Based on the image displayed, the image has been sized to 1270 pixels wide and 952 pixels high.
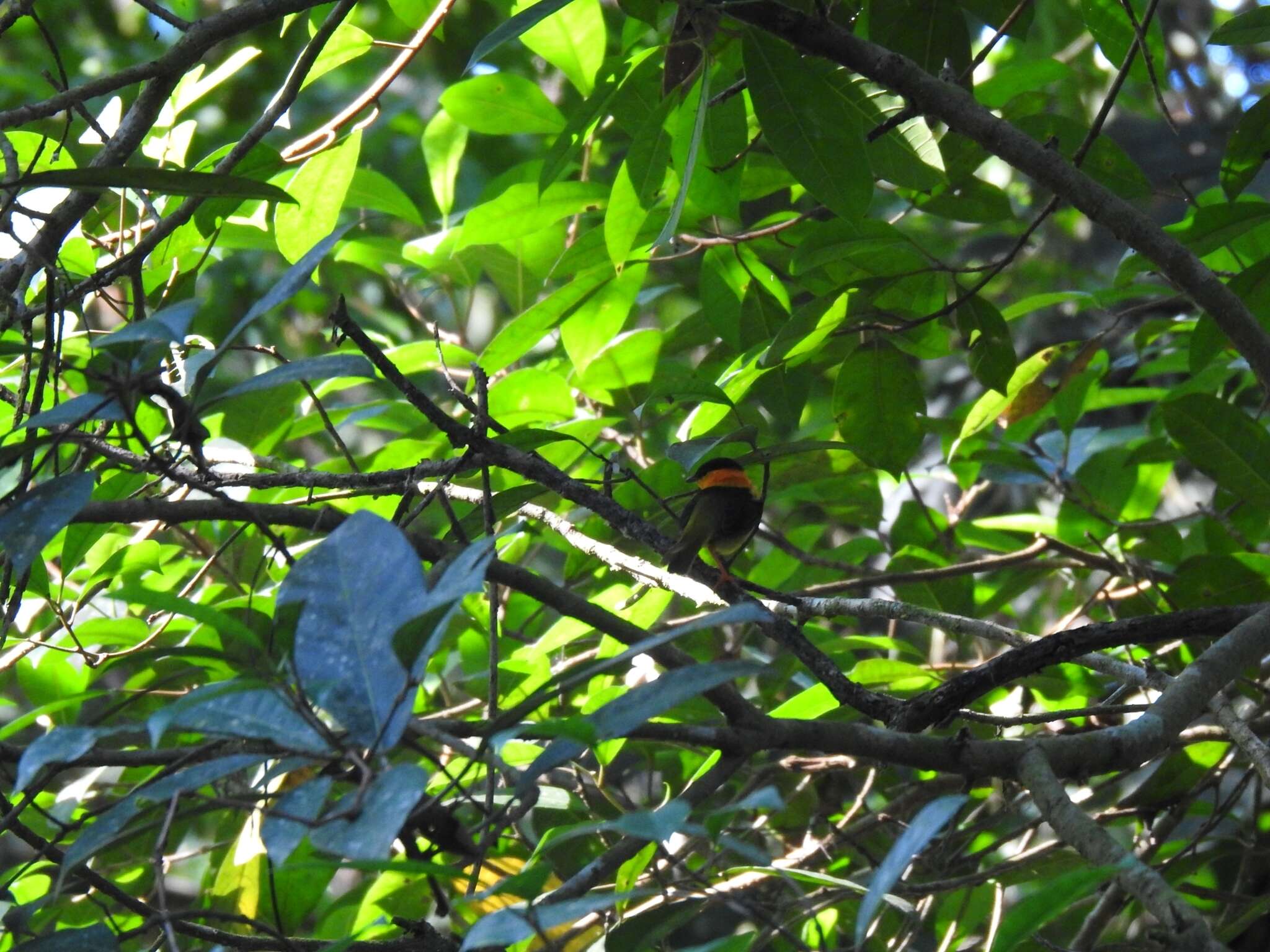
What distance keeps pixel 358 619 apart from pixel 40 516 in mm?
416

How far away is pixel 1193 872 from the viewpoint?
106 inches

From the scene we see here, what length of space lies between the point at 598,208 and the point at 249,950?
6.46 ft

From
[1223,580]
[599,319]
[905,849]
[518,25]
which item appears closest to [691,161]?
[518,25]

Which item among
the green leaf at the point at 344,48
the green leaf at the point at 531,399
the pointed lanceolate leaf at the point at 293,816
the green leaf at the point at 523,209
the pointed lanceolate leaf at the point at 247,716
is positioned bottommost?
the pointed lanceolate leaf at the point at 293,816

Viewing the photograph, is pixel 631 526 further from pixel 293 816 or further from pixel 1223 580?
pixel 1223 580

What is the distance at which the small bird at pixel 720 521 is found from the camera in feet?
8.71

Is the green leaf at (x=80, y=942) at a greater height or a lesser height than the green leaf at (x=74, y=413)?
lesser

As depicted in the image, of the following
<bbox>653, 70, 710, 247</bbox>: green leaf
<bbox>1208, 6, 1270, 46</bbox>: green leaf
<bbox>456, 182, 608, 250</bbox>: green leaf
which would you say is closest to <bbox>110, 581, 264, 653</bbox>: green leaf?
<bbox>653, 70, 710, 247</bbox>: green leaf

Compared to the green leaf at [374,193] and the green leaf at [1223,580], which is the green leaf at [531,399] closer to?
the green leaf at [374,193]

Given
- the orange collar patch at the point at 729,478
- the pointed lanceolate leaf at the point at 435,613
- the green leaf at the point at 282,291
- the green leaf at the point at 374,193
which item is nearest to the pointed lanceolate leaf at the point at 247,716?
the pointed lanceolate leaf at the point at 435,613

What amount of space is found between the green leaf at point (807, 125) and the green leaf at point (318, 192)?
934 millimetres

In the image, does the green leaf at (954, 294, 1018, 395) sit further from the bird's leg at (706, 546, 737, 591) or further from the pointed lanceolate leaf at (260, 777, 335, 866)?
the pointed lanceolate leaf at (260, 777, 335, 866)

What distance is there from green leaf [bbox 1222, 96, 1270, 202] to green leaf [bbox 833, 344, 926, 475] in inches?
28.3

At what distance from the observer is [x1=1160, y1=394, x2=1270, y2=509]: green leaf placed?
2.51 m
